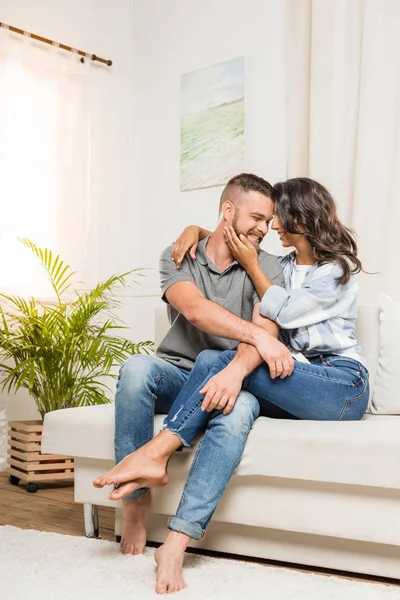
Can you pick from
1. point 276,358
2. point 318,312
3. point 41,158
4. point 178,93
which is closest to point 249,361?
point 276,358

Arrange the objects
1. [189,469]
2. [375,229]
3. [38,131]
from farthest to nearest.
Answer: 1. [38,131]
2. [375,229]
3. [189,469]

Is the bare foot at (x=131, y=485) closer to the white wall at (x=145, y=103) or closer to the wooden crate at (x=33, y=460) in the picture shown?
the wooden crate at (x=33, y=460)

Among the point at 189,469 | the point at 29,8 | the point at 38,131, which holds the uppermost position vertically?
the point at 29,8

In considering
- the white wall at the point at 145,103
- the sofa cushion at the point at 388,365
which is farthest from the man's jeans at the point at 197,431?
the white wall at the point at 145,103

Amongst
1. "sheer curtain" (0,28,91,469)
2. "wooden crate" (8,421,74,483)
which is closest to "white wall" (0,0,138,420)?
"sheer curtain" (0,28,91,469)

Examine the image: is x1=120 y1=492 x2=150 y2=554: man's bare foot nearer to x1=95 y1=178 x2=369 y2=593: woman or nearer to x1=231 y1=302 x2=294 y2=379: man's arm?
x1=95 y1=178 x2=369 y2=593: woman

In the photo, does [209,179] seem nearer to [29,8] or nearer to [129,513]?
[29,8]

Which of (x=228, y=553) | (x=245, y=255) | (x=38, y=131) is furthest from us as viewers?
(x=38, y=131)

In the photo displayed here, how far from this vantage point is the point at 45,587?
168cm

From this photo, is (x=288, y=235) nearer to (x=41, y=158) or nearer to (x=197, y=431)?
(x=197, y=431)

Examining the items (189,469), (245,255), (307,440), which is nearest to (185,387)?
(189,469)

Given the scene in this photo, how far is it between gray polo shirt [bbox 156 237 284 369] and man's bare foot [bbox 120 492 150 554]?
463 millimetres

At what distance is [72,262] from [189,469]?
2329 millimetres

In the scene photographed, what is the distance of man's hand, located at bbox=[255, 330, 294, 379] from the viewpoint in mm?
1918
